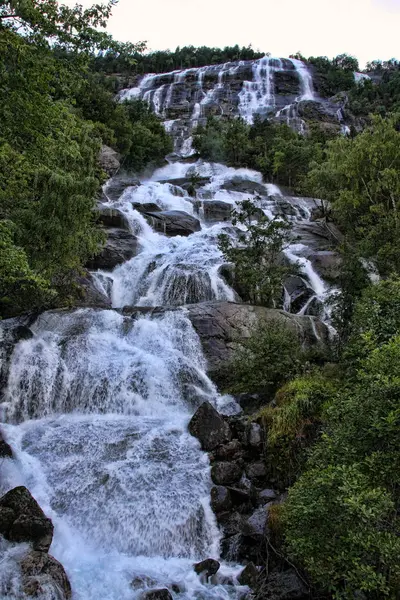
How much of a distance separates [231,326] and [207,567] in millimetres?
8416

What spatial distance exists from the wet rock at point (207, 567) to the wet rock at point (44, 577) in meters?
1.92

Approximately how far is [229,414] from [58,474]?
450 cm

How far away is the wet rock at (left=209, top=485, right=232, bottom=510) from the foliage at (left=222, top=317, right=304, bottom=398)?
143 inches

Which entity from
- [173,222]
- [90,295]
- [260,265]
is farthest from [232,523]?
[173,222]

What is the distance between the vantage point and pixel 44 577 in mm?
5836

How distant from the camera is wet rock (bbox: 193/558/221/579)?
260 inches

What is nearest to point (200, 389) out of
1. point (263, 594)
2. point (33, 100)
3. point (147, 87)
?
point (263, 594)

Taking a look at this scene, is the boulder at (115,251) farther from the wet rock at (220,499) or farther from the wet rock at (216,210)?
the wet rock at (220,499)

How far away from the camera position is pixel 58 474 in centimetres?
839

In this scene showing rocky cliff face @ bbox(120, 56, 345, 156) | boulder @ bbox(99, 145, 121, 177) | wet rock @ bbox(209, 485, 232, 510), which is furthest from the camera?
rocky cliff face @ bbox(120, 56, 345, 156)

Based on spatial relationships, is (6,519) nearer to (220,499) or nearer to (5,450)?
(5,450)

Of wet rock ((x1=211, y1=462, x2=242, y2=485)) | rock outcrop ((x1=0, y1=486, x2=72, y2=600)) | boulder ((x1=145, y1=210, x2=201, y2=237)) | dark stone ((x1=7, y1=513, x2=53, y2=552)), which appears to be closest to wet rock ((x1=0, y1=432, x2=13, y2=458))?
rock outcrop ((x1=0, y1=486, x2=72, y2=600))

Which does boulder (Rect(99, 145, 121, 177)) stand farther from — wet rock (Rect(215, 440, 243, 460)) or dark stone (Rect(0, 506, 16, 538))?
dark stone (Rect(0, 506, 16, 538))

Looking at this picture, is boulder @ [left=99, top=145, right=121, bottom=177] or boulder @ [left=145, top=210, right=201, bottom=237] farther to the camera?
boulder @ [left=99, top=145, right=121, bottom=177]
